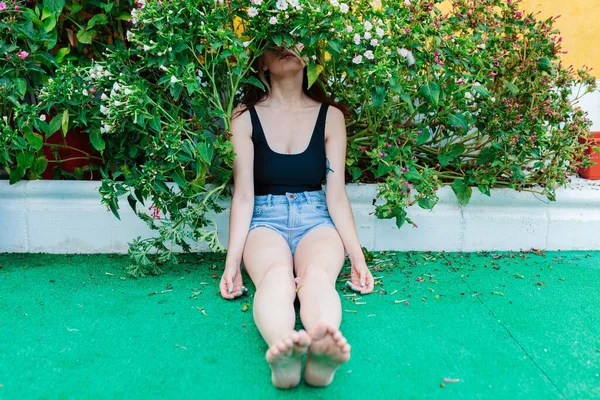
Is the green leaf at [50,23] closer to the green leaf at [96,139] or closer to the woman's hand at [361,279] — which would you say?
the green leaf at [96,139]

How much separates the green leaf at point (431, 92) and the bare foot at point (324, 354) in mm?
1445

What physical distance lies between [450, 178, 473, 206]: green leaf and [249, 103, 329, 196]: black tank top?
Result: 0.85 m

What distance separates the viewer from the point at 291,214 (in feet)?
8.72

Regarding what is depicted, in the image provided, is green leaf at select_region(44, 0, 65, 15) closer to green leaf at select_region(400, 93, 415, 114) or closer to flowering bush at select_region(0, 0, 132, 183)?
flowering bush at select_region(0, 0, 132, 183)

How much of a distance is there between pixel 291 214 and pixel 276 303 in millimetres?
762

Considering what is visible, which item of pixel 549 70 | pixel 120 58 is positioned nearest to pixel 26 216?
pixel 120 58

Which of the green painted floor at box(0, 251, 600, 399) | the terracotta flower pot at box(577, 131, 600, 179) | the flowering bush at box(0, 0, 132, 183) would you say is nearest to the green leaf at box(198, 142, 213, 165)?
the green painted floor at box(0, 251, 600, 399)

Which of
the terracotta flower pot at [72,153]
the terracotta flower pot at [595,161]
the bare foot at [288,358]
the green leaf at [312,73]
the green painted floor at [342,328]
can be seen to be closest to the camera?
the bare foot at [288,358]

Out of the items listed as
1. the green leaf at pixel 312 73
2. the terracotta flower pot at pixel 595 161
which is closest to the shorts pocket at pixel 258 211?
the green leaf at pixel 312 73

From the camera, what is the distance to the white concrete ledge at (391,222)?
309cm

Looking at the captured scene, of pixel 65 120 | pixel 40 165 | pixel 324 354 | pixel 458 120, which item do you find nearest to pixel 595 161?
pixel 458 120

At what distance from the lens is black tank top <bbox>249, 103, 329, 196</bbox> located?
2742 mm

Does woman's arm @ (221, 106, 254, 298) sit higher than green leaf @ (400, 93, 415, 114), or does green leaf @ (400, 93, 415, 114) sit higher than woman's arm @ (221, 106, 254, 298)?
green leaf @ (400, 93, 415, 114)

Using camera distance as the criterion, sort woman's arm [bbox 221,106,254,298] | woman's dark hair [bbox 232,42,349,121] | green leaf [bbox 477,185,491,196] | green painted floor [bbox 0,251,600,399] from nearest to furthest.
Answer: green painted floor [bbox 0,251,600,399]
woman's arm [bbox 221,106,254,298]
woman's dark hair [bbox 232,42,349,121]
green leaf [bbox 477,185,491,196]
